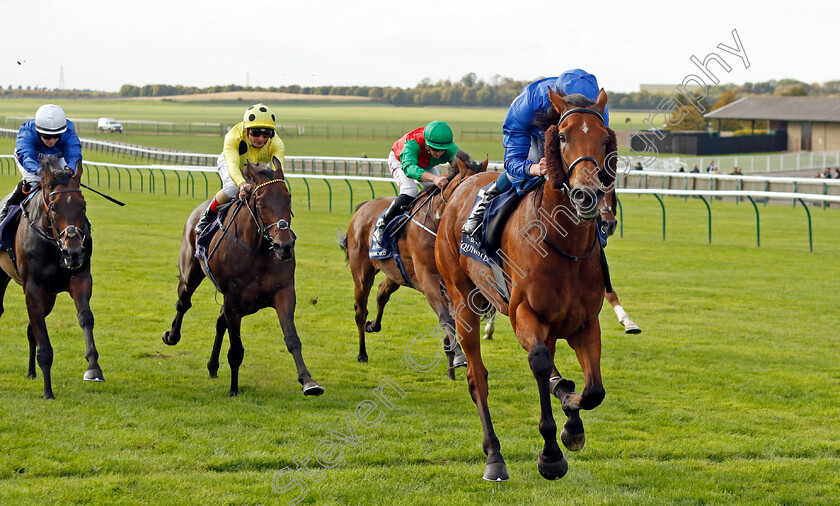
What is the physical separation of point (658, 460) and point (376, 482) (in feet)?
5.68

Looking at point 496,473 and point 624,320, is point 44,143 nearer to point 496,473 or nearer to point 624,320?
point 496,473

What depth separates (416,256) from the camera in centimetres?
756

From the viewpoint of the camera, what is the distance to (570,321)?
4.39m

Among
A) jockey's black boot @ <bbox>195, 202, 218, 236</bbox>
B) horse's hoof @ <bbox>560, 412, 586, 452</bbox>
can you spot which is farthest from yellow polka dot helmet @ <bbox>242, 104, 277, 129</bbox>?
horse's hoof @ <bbox>560, 412, 586, 452</bbox>

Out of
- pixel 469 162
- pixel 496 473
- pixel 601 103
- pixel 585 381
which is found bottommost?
pixel 496 473

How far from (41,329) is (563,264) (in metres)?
4.41

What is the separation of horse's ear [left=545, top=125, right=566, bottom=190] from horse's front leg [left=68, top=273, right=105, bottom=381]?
13.8 feet

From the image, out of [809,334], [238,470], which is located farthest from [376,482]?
[809,334]

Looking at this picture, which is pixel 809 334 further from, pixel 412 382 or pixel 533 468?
pixel 533 468

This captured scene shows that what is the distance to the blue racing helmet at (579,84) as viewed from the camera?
14.5ft

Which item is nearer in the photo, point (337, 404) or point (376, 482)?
point (376, 482)

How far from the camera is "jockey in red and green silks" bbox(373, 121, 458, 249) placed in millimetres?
7530

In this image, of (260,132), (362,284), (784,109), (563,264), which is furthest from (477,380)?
(784,109)

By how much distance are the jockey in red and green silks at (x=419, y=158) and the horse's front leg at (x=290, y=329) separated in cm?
150
